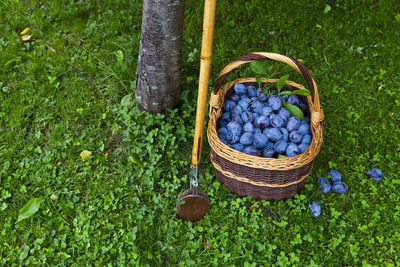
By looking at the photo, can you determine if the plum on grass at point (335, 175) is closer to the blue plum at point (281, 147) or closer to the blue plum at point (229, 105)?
the blue plum at point (281, 147)

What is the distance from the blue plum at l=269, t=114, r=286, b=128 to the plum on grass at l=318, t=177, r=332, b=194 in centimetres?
49

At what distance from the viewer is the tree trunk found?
7.19 feet

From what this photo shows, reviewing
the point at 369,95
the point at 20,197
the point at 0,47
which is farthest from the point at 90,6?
the point at 369,95

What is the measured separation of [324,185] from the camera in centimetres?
237

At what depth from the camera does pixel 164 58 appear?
93.5 inches

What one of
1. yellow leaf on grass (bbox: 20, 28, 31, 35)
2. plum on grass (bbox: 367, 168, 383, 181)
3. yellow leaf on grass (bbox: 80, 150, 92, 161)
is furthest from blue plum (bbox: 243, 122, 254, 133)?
yellow leaf on grass (bbox: 20, 28, 31, 35)

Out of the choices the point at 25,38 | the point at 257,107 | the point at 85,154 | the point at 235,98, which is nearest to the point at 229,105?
the point at 235,98

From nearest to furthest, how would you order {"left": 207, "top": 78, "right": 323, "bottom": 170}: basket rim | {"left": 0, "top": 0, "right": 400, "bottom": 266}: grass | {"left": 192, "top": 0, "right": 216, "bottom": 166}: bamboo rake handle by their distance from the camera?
1. {"left": 192, "top": 0, "right": 216, "bottom": 166}: bamboo rake handle
2. {"left": 207, "top": 78, "right": 323, "bottom": 170}: basket rim
3. {"left": 0, "top": 0, "right": 400, "bottom": 266}: grass

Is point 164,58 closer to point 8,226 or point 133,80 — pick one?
point 133,80

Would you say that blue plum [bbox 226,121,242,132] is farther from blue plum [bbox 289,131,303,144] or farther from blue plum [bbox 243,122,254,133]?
blue plum [bbox 289,131,303,144]

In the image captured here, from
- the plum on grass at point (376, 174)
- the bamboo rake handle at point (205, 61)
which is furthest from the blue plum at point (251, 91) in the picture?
the plum on grass at point (376, 174)

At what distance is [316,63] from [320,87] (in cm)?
32

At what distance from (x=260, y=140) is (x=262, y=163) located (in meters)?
0.27

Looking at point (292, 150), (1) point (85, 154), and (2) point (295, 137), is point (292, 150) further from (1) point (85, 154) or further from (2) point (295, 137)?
(1) point (85, 154)
